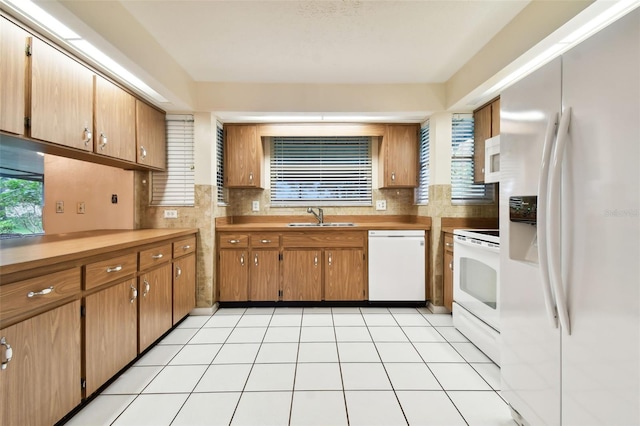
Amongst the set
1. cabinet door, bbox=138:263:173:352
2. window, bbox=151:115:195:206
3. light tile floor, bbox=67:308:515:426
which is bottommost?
light tile floor, bbox=67:308:515:426

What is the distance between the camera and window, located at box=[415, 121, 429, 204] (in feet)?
10.5

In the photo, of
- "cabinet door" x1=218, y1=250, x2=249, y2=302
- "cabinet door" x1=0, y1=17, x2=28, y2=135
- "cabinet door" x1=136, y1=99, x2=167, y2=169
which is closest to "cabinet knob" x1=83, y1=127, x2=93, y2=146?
"cabinet door" x1=0, y1=17, x2=28, y2=135

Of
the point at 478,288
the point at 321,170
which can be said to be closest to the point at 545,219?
the point at 478,288

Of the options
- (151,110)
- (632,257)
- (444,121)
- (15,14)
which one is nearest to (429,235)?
(444,121)

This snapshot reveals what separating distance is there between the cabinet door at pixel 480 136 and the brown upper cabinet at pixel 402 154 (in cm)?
62

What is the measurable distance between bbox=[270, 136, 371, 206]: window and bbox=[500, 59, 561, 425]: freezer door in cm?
226

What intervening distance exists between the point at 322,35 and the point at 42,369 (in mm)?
2602

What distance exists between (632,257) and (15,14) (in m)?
2.87

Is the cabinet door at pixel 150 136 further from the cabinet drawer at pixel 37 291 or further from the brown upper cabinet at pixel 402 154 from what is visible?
the brown upper cabinet at pixel 402 154

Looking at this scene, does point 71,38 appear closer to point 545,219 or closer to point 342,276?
point 545,219

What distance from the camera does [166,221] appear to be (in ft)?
9.89

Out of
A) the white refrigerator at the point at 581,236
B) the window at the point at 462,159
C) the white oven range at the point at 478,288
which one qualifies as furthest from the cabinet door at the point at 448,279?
the white refrigerator at the point at 581,236

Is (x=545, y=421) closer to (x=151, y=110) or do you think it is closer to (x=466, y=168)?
(x=466, y=168)

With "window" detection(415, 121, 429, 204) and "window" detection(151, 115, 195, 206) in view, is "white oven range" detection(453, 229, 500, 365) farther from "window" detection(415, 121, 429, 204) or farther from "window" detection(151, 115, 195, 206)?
"window" detection(151, 115, 195, 206)
